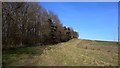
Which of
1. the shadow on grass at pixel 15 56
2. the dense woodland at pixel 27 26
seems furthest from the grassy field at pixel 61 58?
the dense woodland at pixel 27 26

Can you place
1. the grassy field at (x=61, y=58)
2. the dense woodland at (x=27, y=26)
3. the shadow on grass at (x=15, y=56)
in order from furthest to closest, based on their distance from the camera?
1. the dense woodland at (x=27, y=26)
2. the shadow on grass at (x=15, y=56)
3. the grassy field at (x=61, y=58)

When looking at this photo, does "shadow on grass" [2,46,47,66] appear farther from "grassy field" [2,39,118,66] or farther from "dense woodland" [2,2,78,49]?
"dense woodland" [2,2,78,49]

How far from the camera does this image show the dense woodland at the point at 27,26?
25536mm

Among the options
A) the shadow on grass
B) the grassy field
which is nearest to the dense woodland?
the shadow on grass

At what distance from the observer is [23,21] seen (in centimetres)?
3291

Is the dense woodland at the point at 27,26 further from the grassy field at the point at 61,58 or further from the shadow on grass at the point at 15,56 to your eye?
the grassy field at the point at 61,58

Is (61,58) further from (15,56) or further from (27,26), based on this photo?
(27,26)

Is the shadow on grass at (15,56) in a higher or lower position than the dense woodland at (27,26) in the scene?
lower

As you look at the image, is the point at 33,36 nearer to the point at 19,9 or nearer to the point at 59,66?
the point at 19,9

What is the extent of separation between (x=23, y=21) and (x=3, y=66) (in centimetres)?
2007

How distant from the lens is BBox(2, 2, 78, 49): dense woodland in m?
25.5

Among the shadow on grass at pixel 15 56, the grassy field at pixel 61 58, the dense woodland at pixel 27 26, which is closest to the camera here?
the grassy field at pixel 61 58

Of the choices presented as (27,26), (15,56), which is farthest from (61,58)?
(27,26)

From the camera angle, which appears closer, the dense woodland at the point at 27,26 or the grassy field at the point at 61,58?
the grassy field at the point at 61,58
